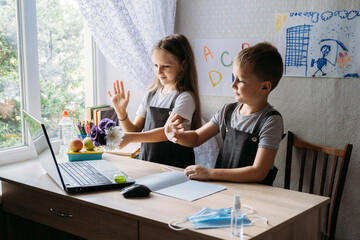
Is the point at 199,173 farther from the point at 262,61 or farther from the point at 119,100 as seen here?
the point at 119,100

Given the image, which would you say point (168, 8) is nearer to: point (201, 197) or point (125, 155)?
point (125, 155)

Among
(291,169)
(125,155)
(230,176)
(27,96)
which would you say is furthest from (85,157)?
(291,169)

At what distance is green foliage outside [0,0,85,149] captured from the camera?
2.18 metres

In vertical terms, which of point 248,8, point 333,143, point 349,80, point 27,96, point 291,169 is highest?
point 248,8

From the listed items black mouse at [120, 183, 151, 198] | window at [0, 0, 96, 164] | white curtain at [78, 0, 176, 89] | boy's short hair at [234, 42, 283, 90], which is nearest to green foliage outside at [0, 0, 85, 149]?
window at [0, 0, 96, 164]

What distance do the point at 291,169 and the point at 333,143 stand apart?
27cm

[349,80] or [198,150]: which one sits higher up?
[349,80]

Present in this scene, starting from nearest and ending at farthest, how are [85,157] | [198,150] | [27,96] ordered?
[85,157]
[27,96]
[198,150]

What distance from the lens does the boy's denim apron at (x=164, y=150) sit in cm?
221

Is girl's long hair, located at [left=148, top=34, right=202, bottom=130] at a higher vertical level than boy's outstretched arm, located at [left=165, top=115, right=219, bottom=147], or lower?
higher

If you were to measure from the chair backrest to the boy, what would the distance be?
382 millimetres

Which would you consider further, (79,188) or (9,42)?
(9,42)

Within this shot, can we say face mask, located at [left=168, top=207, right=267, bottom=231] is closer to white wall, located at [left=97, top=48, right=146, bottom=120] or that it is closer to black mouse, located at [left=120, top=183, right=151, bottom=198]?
black mouse, located at [left=120, top=183, right=151, bottom=198]

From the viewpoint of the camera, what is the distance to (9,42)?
2.18 meters
